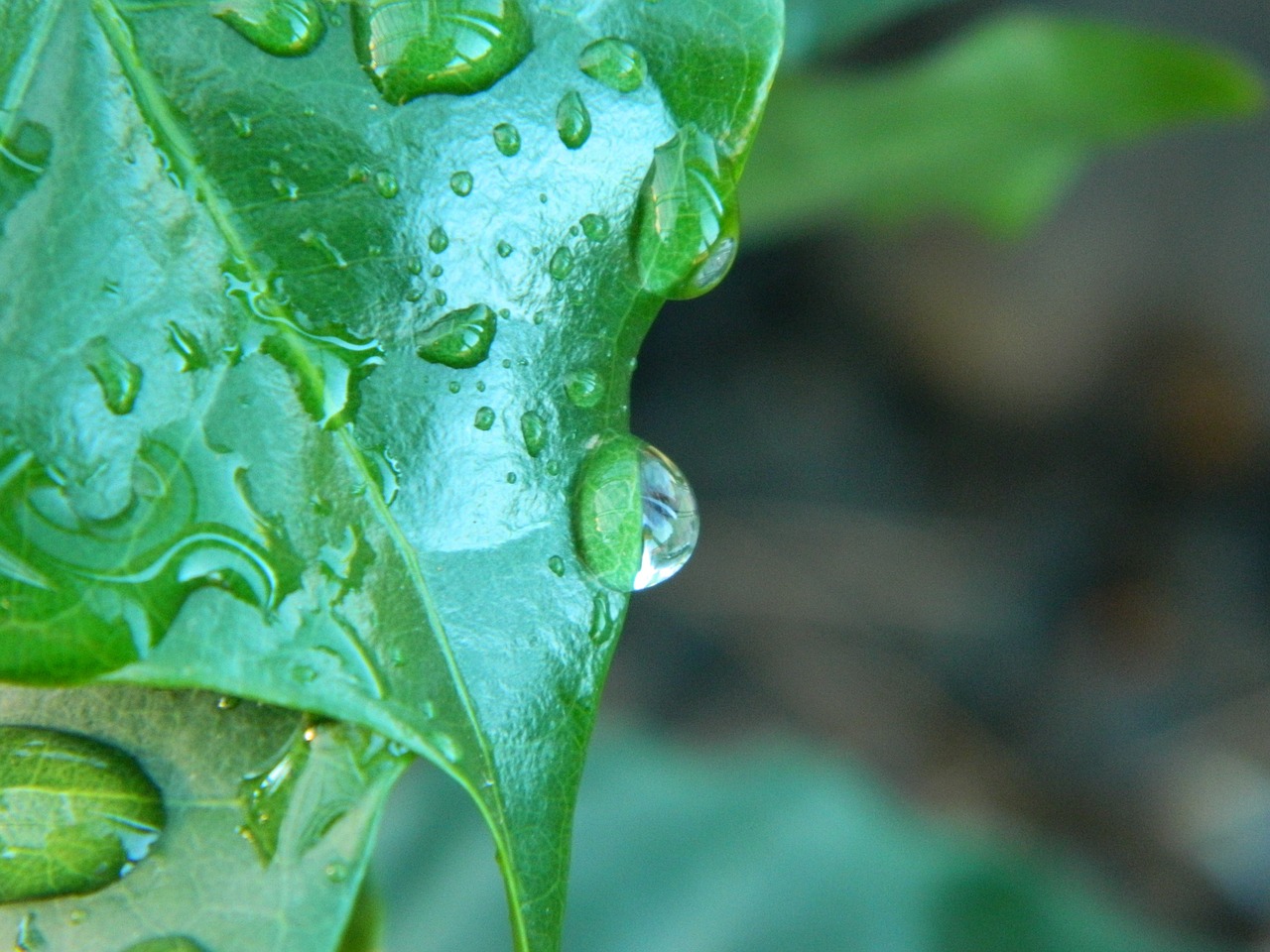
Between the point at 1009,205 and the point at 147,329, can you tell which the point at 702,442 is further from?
the point at 147,329

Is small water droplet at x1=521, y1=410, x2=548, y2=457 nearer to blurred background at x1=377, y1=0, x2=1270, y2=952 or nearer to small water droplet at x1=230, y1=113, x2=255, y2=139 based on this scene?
small water droplet at x1=230, y1=113, x2=255, y2=139

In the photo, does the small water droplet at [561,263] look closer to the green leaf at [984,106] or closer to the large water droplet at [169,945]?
the large water droplet at [169,945]

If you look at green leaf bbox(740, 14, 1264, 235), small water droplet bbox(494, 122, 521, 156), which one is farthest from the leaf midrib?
green leaf bbox(740, 14, 1264, 235)

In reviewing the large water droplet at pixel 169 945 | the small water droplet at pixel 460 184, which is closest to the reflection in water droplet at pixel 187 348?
the small water droplet at pixel 460 184

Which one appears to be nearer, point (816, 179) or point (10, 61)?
point (10, 61)

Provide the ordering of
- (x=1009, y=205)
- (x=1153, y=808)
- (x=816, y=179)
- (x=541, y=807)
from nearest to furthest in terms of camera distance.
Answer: (x=541, y=807) < (x=816, y=179) < (x=1009, y=205) < (x=1153, y=808)

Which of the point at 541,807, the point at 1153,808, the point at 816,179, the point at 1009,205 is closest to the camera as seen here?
the point at 541,807

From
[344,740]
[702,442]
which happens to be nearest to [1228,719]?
[702,442]
